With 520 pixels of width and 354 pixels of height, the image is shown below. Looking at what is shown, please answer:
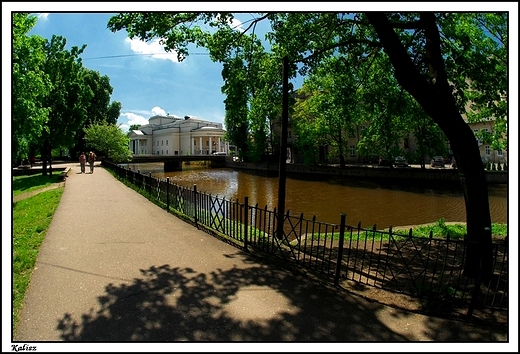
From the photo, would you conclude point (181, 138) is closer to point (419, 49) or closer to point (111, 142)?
point (111, 142)

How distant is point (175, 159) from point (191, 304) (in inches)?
1842

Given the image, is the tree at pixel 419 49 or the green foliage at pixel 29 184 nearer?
the tree at pixel 419 49

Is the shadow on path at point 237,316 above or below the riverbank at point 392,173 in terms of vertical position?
below

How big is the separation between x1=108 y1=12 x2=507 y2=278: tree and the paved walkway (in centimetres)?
203

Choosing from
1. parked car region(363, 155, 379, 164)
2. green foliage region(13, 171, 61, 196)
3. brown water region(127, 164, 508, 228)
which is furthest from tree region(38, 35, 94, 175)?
parked car region(363, 155, 379, 164)

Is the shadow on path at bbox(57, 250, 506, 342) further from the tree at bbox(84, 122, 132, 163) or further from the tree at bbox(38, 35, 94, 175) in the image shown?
the tree at bbox(84, 122, 132, 163)

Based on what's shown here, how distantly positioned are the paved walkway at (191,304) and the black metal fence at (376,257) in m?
0.59

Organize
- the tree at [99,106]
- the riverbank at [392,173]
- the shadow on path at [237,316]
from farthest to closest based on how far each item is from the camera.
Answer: the tree at [99,106] < the riverbank at [392,173] < the shadow on path at [237,316]

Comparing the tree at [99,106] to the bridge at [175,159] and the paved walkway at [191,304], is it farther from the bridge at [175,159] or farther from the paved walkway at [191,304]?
the paved walkway at [191,304]

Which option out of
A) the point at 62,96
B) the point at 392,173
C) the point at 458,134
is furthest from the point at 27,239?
the point at 392,173

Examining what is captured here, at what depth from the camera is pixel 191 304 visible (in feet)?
13.6

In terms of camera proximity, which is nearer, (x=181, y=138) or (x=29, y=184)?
(x=29, y=184)

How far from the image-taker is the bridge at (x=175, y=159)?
4934 cm

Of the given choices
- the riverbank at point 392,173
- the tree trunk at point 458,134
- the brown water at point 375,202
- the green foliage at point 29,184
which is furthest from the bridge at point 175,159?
the tree trunk at point 458,134
